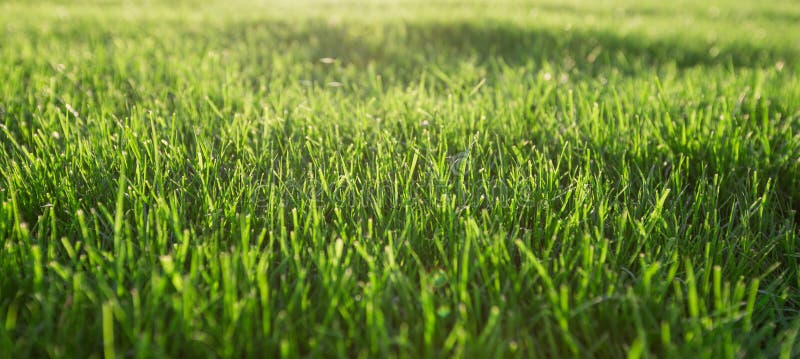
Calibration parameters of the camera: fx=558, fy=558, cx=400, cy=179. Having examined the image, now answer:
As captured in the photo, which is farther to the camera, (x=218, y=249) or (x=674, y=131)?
(x=674, y=131)

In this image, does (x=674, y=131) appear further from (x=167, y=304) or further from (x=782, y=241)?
(x=167, y=304)

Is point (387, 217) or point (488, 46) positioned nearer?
point (387, 217)

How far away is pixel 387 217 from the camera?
5.17 ft

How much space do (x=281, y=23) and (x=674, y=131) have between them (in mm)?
3943

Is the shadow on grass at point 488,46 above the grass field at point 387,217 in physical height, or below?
above

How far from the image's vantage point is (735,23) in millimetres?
6387

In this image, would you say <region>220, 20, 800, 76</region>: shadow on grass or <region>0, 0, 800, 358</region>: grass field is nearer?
<region>0, 0, 800, 358</region>: grass field

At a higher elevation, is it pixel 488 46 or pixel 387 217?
pixel 488 46

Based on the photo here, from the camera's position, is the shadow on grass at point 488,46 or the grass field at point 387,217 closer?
the grass field at point 387,217

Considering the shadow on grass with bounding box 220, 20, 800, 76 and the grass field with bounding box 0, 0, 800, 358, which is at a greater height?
the shadow on grass with bounding box 220, 20, 800, 76

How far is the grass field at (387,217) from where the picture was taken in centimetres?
109

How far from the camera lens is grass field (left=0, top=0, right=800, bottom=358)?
1.09 metres

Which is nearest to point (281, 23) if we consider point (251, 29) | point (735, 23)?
point (251, 29)

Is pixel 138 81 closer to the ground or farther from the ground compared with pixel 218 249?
farther from the ground
